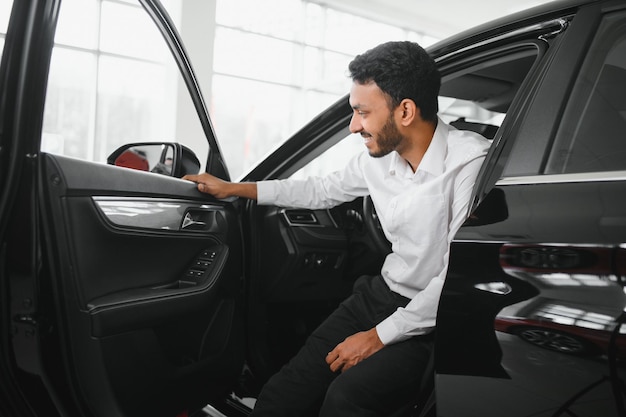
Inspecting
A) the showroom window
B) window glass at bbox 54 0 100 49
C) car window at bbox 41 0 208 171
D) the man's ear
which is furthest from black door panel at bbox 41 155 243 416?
the showroom window

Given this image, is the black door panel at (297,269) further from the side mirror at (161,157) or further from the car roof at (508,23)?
the car roof at (508,23)

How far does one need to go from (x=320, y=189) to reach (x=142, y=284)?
802mm

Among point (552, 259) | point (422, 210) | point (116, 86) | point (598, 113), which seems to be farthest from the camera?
point (116, 86)

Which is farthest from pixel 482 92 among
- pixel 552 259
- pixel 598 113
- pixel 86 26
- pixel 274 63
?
pixel 274 63

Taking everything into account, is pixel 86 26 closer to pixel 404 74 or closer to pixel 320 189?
pixel 320 189

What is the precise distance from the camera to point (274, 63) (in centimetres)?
1348

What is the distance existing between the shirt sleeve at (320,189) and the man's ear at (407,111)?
276 mm

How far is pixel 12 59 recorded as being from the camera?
1217mm

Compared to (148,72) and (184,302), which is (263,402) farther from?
(148,72)

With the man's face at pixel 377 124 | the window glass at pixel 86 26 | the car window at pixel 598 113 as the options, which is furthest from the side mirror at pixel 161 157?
the window glass at pixel 86 26

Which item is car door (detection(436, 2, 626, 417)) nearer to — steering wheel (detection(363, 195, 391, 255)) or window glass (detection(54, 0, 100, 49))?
steering wheel (detection(363, 195, 391, 255))

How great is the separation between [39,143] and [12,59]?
6.8 inches

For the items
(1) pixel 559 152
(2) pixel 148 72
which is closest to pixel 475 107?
(1) pixel 559 152

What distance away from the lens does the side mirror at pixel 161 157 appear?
1854mm
